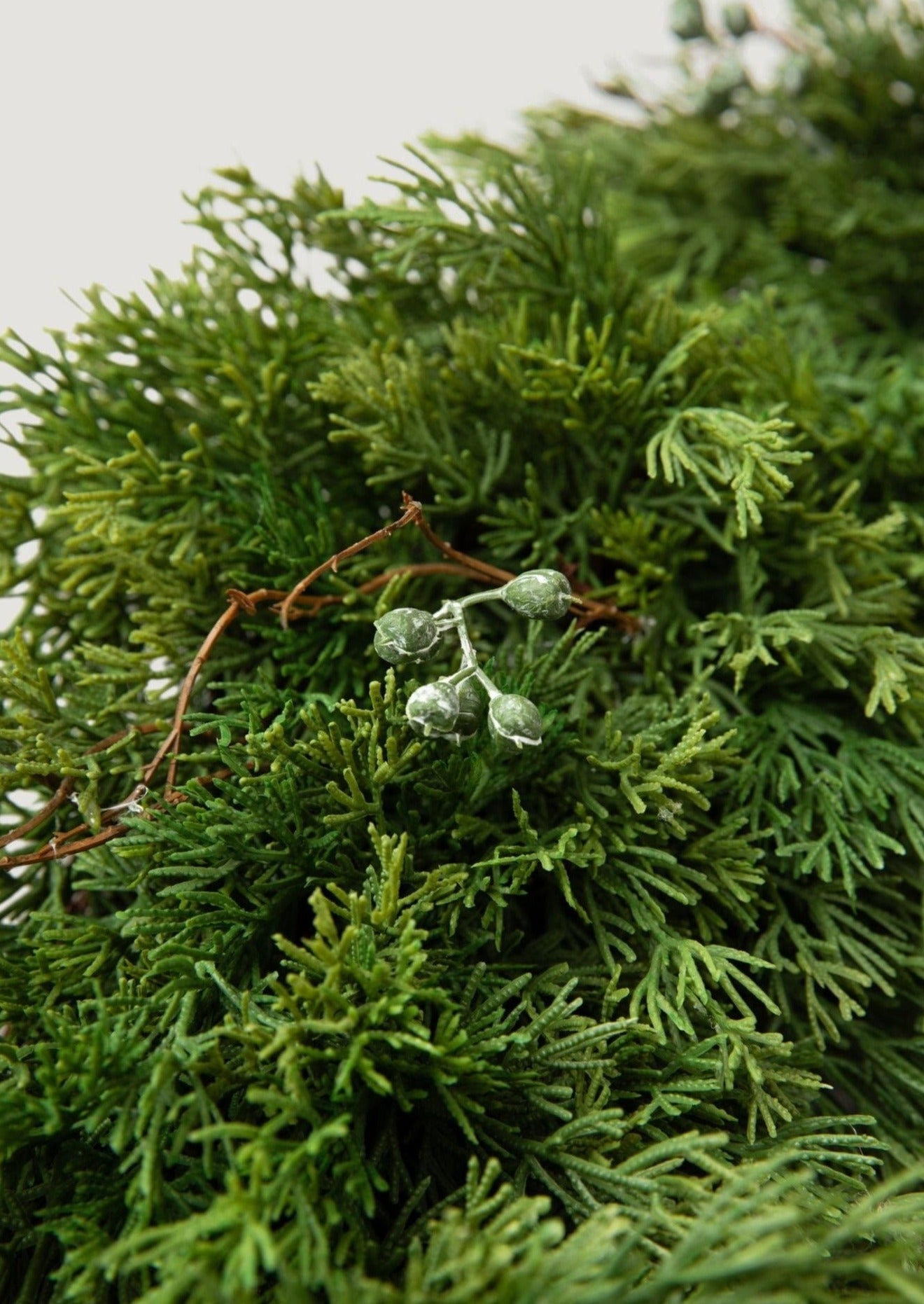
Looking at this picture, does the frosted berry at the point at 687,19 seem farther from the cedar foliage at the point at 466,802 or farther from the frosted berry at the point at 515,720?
the frosted berry at the point at 515,720

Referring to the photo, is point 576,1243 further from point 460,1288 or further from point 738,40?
point 738,40

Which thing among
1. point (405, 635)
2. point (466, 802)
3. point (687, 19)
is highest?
point (687, 19)

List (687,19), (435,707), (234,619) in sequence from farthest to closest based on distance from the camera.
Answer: (687,19)
(234,619)
(435,707)

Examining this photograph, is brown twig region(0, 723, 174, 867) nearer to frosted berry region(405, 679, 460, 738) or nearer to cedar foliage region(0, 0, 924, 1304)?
cedar foliage region(0, 0, 924, 1304)

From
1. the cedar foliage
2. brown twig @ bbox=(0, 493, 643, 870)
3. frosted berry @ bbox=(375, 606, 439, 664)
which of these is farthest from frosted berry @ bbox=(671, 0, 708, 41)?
frosted berry @ bbox=(375, 606, 439, 664)

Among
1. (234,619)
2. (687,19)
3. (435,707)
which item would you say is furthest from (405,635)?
(687,19)

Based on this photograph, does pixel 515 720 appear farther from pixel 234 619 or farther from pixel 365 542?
pixel 234 619

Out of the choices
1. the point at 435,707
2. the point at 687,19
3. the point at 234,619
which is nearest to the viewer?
the point at 435,707

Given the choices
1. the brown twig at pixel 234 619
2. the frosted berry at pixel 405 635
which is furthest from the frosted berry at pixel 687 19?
the frosted berry at pixel 405 635

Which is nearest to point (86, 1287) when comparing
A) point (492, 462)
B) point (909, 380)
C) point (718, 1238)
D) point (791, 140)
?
point (718, 1238)
